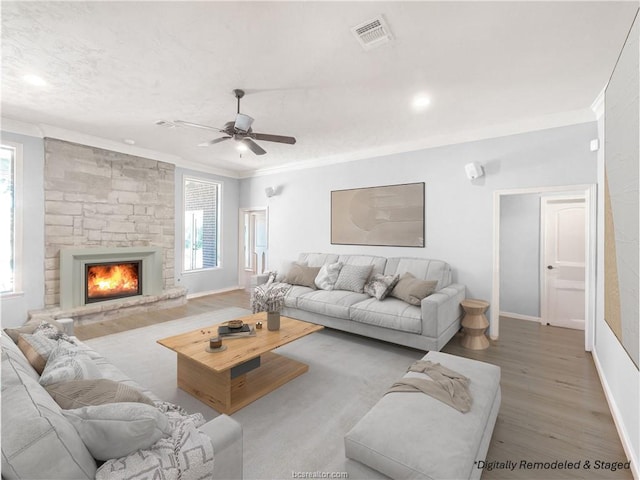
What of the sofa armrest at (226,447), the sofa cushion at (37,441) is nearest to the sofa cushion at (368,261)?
the sofa armrest at (226,447)

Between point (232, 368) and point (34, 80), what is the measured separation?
329 centimetres

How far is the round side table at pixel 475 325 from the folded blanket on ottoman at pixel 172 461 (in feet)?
10.7

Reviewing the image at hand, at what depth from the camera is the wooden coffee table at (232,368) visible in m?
2.31

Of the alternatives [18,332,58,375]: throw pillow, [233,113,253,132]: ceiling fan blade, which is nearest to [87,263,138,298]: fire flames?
[18,332,58,375]: throw pillow

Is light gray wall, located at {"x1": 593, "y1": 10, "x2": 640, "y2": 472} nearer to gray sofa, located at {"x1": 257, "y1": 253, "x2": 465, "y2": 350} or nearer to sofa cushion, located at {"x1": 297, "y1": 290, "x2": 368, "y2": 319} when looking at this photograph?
gray sofa, located at {"x1": 257, "y1": 253, "x2": 465, "y2": 350}

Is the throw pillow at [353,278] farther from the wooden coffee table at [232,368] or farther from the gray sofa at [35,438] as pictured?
the gray sofa at [35,438]

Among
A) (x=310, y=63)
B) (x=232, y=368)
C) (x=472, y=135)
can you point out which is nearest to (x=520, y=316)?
(x=472, y=135)

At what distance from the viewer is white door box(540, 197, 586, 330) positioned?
13.8 ft

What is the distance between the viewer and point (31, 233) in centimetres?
412

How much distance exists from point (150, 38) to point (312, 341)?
3.41 metres

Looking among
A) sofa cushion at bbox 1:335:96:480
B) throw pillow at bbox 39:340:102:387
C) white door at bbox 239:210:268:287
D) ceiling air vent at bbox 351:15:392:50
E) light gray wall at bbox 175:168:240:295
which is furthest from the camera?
white door at bbox 239:210:268:287

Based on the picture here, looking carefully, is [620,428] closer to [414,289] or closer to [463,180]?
[414,289]

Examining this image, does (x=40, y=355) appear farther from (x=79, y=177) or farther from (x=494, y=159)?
(x=494, y=159)

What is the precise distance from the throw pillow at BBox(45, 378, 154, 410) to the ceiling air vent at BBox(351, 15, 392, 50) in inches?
98.9
